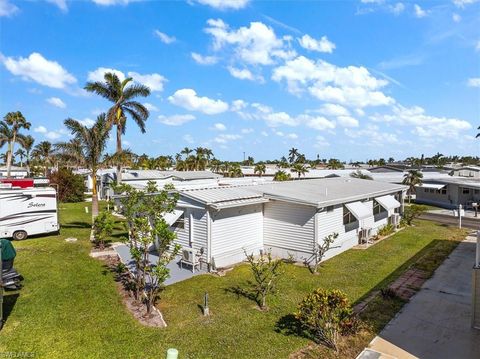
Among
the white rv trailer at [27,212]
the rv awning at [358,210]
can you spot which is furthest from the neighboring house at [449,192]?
the white rv trailer at [27,212]

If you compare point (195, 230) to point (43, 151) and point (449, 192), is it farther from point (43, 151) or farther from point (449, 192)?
point (43, 151)

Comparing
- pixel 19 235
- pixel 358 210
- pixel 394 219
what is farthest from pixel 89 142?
pixel 394 219

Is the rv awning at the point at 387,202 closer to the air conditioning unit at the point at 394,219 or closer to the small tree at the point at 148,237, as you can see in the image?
the air conditioning unit at the point at 394,219

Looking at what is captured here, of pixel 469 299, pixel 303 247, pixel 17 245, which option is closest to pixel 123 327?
pixel 303 247

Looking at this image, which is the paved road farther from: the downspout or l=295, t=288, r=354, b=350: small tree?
l=295, t=288, r=354, b=350: small tree

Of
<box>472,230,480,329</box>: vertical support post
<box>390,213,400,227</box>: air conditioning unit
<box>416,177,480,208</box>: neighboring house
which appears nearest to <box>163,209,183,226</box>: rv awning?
<box>472,230,480,329</box>: vertical support post
